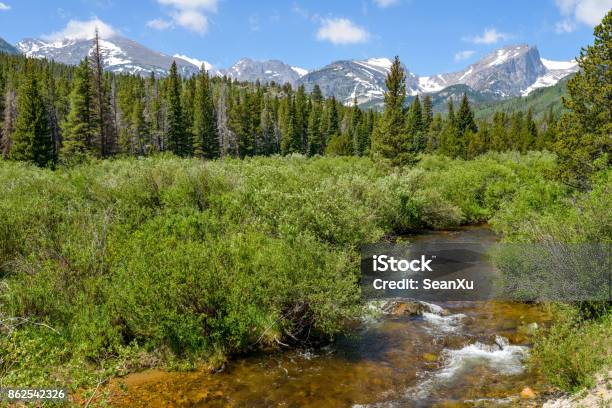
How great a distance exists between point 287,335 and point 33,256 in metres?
7.91

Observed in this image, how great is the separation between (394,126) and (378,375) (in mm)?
45760

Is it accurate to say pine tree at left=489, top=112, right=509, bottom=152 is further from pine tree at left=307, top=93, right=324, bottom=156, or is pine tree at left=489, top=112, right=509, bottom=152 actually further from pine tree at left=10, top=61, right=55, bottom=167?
pine tree at left=10, top=61, right=55, bottom=167

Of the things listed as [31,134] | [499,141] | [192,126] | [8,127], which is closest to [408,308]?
[31,134]

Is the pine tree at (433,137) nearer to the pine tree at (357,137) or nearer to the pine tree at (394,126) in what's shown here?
the pine tree at (357,137)

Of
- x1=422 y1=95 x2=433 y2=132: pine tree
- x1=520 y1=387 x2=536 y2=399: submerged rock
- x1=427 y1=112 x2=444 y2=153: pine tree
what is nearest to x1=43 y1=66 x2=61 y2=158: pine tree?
x1=422 y1=95 x2=433 y2=132: pine tree

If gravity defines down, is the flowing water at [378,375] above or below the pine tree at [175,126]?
below

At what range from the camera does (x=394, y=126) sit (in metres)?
55.2

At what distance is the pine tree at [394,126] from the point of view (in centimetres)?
5409

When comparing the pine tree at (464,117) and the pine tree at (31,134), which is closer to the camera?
the pine tree at (31,134)

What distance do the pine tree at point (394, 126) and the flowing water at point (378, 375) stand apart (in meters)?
39.1

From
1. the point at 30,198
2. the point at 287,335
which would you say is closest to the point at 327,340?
the point at 287,335

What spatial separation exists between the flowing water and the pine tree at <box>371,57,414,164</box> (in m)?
39.1

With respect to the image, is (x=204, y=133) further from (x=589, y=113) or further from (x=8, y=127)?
(x=589, y=113)

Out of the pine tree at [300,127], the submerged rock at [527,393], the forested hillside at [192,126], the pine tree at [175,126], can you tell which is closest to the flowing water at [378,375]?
the submerged rock at [527,393]
